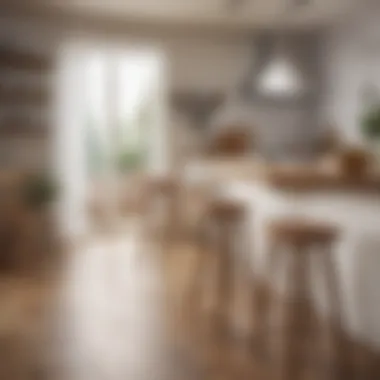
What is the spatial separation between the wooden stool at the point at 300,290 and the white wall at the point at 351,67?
367mm

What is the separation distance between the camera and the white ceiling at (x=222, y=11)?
6.45 ft

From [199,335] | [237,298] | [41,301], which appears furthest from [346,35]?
[41,301]

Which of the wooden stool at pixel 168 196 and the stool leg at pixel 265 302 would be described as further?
the stool leg at pixel 265 302

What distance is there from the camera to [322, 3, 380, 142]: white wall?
6.46ft

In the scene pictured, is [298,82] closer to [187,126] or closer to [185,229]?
[187,126]

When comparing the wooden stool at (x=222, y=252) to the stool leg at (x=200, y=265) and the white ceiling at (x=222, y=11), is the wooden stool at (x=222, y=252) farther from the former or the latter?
the white ceiling at (x=222, y=11)

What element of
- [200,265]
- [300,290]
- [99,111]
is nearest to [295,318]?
[300,290]

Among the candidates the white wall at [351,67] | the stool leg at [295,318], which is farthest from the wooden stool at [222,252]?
the white wall at [351,67]

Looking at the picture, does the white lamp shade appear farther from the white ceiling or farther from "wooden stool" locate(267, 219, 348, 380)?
"wooden stool" locate(267, 219, 348, 380)

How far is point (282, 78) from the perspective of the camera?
6.77 ft

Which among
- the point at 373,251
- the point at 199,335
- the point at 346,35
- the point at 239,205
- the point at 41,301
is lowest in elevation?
the point at 199,335

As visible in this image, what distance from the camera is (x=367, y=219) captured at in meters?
2.04

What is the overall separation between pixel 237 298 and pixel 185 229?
337 mm

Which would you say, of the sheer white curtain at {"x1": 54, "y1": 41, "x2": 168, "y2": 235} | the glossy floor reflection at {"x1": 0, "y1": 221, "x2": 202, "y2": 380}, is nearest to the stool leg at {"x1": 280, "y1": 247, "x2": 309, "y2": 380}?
the glossy floor reflection at {"x1": 0, "y1": 221, "x2": 202, "y2": 380}
